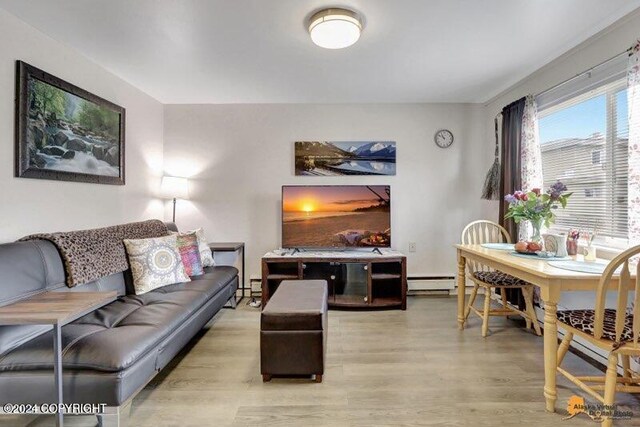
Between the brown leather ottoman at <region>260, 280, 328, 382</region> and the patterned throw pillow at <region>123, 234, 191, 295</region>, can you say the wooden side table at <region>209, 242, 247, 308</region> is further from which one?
the brown leather ottoman at <region>260, 280, 328, 382</region>

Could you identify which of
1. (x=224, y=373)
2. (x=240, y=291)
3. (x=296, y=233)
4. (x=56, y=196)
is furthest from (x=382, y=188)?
(x=56, y=196)

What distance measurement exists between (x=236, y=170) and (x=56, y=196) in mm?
1835

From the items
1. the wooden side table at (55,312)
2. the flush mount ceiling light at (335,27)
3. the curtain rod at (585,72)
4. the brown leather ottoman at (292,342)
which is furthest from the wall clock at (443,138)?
the wooden side table at (55,312)

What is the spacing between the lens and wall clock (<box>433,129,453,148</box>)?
12.7 feet

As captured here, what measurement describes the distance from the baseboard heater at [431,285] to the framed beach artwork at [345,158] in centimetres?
134

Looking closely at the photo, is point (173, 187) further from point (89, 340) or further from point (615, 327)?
point (615, 327)

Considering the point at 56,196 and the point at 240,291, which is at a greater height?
the point at 56,196

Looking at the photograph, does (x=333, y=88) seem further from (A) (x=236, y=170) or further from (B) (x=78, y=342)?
(B) (x=78, y=342)

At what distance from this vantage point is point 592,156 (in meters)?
2.40

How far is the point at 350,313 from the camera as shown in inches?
129

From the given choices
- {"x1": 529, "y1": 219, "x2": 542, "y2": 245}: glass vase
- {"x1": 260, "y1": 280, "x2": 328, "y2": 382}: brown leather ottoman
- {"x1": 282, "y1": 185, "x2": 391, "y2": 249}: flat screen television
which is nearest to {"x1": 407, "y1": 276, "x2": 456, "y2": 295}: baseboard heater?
{"x1": 282, "y1": 185, "x2": 391, "y2": 249}: flat screen television

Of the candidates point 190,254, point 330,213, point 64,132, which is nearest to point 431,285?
point 330,213

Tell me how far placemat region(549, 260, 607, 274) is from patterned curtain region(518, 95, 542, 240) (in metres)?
0.97

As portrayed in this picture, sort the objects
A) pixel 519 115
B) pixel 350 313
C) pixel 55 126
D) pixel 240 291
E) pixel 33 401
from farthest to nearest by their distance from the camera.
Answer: pixel 240 291
pixel 350 313
pixel 519 115
pixel 55 126
pixel 33 401
